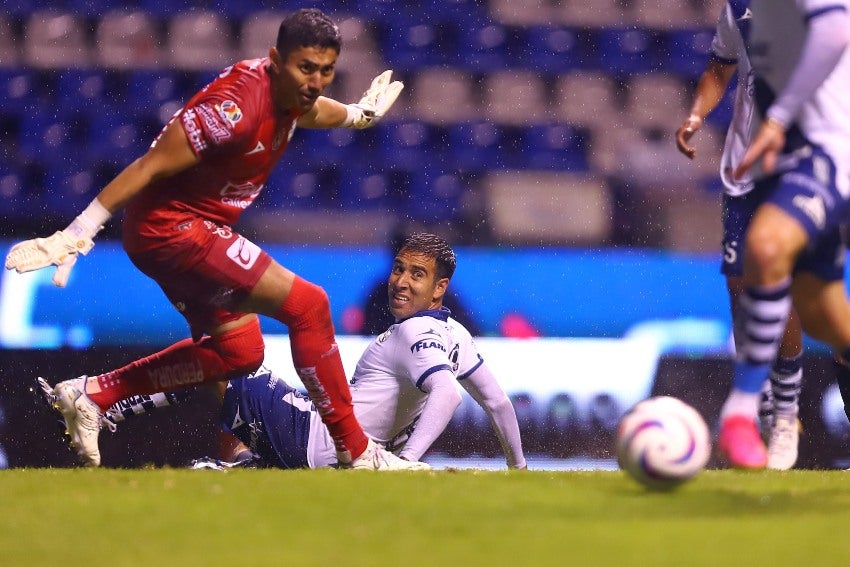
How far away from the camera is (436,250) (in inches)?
229

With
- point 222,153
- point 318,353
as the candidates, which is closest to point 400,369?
point 318,353

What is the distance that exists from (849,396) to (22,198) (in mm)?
4500

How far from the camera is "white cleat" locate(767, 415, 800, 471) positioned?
200 inches

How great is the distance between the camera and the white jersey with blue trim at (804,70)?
3.60 m

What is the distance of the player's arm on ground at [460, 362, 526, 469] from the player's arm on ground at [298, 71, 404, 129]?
1241 millimetres

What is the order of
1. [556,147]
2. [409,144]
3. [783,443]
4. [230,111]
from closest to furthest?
1. [230,111]
2. [783,443]
3. [409,144]
4. [556,147]

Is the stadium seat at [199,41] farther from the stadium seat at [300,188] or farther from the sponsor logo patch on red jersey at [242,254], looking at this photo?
the sponsor logo patch on red jersey at [242,254]

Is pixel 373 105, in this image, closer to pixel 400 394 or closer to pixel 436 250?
pixel 436 250

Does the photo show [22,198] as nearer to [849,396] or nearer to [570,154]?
[570,154]

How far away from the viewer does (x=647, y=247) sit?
269 inches

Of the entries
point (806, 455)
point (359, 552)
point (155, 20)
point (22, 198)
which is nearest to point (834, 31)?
point (359, 552)

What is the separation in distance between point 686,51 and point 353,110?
3.95 m

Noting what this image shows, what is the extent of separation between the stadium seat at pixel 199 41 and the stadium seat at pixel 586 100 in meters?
2.18

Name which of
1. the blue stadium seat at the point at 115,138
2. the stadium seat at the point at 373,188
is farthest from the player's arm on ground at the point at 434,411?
the blue stadium seat at the point at 115,138
